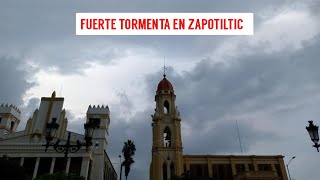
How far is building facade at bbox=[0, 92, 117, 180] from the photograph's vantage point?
55594mm

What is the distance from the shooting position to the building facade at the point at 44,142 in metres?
55.6

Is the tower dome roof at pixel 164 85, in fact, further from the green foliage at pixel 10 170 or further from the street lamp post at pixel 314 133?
the street lamp post at pixel 314 133

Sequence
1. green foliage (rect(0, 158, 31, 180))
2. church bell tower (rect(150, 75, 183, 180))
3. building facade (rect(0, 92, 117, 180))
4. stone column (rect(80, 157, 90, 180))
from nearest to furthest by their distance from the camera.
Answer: green foliage (rect(0, 158, 31, 180)) < church bell tower (rect(150, 75, 183, 180)) < stone column (rect(80, 157, 90, 180)) < building facade (rect(0, 92, 117, 180))

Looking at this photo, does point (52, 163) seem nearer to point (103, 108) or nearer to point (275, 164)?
point (103, 108)

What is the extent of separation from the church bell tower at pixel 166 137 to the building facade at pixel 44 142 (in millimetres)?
14460

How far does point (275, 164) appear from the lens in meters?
55.3

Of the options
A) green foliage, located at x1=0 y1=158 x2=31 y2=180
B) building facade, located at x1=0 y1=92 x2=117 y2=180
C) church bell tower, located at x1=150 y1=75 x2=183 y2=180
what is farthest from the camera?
building facade, located at x1=0 y1=92 x2=117 y2=180

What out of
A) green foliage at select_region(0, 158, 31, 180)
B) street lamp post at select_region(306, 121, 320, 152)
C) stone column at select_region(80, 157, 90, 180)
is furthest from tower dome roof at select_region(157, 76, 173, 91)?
street lamp post at select_region(306, 121, 320, 152)

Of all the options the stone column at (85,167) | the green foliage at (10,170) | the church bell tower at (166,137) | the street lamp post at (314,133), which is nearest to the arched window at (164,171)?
the church bell tower at (166,137)

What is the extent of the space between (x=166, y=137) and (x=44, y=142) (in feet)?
90.3

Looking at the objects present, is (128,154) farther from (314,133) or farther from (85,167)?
(314,133)

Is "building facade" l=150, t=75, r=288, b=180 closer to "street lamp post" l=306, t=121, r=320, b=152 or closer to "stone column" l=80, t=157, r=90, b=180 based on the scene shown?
"stone column" l=80, t=157, r=90, b=180

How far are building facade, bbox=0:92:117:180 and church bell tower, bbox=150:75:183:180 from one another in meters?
14.5

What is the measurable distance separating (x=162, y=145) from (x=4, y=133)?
41525 millimetres
